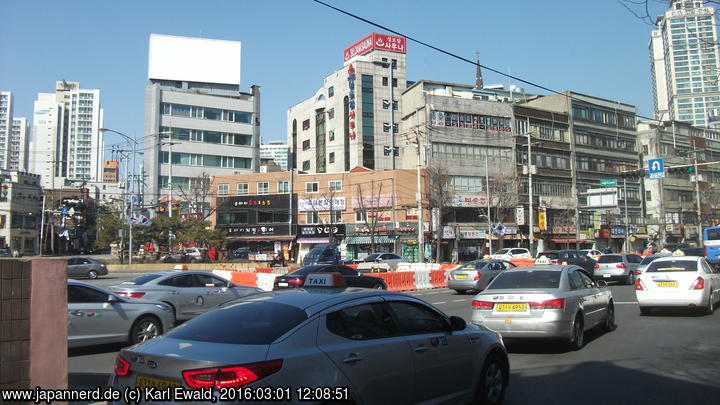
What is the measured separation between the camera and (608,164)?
249 feet

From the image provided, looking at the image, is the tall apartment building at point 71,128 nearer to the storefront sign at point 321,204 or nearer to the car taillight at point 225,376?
the storefront sign at point 321,204

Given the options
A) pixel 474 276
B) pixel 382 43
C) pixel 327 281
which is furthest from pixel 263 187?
pixel 327 281

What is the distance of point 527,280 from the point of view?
1008cm

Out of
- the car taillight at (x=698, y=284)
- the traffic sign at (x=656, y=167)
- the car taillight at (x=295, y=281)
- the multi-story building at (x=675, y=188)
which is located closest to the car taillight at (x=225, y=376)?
the car taillight at (x=698, y=284)

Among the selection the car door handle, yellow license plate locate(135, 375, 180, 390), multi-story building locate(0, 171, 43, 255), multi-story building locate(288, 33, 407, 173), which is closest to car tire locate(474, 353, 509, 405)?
the car door handle

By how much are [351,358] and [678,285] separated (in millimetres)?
12465

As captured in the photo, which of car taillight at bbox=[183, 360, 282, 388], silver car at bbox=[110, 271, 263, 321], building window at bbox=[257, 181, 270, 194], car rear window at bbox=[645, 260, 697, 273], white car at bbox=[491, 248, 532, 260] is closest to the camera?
car taillight at bbox=[183, 360, 282, 388]

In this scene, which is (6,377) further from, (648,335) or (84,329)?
(648,335)

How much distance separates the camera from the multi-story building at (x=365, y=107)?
71188 millimetres

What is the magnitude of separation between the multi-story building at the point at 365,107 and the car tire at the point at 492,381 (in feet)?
209

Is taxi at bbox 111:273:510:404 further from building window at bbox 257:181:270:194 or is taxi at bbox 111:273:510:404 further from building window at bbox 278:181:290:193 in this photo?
building window at bbox 257:181:270:194

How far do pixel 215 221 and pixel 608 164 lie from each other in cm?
5449

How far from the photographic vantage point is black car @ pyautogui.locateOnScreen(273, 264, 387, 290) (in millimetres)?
18959

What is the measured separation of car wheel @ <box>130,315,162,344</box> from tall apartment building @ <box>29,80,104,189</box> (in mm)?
178992
